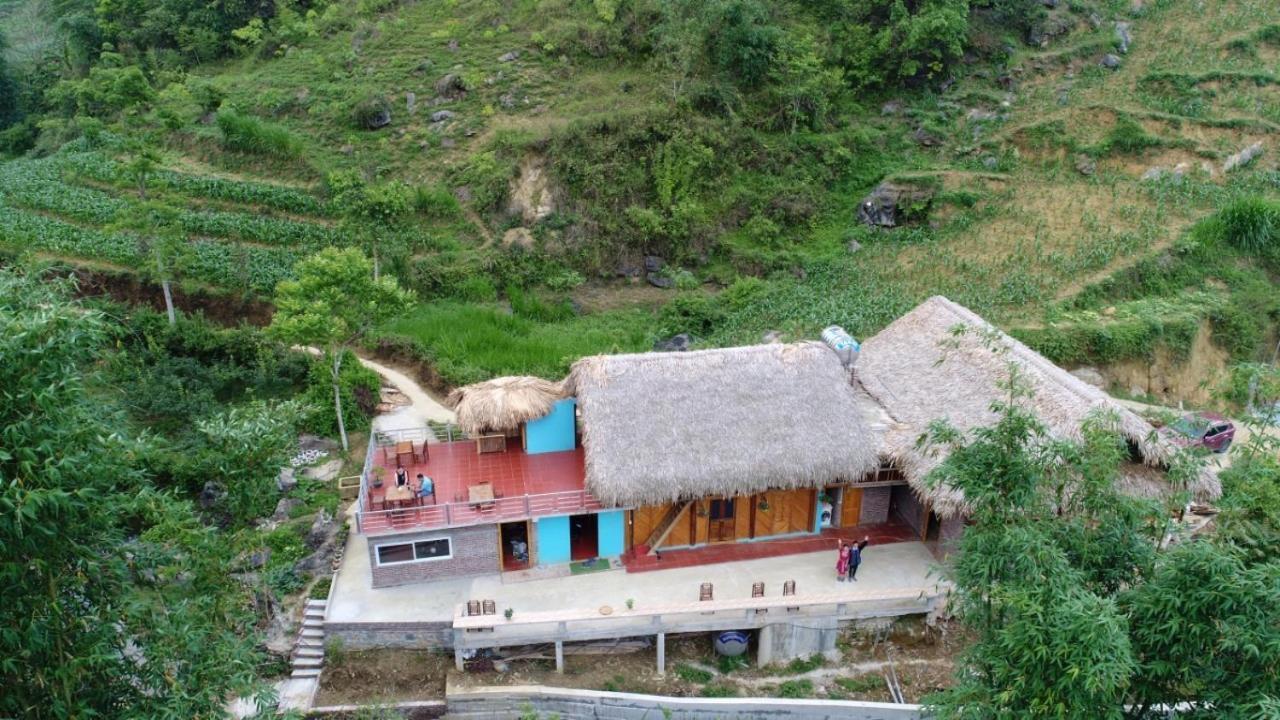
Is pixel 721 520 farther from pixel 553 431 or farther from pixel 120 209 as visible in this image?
pixel 120 209

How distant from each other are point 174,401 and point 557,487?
1302 centimetres

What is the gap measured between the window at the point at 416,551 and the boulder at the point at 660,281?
18.7 m

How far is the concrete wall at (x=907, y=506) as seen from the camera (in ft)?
63.6

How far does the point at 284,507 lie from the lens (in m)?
20.9

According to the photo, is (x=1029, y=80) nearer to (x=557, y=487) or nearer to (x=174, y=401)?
(x=557, y=487)

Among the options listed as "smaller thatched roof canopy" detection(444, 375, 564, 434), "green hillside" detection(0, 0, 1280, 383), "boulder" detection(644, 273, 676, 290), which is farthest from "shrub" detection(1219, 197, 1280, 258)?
"smaller thatched roof canopy" detection(444, 375, 564, 434)

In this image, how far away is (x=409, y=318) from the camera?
3014 cm

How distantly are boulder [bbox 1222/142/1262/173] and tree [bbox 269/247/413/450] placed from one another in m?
34.6

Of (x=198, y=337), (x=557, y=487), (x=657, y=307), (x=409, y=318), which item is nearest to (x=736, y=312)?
(x=657, y=307)

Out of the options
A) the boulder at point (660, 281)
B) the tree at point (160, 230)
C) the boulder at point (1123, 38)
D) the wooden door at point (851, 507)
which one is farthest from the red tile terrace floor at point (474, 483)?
the boulder at point (1123, 38)

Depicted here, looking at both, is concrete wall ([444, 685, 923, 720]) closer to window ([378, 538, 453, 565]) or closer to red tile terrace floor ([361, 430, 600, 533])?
window ([378, 538, 453, 565])

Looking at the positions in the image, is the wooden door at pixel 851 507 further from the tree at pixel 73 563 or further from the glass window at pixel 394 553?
the tree at pixel 73 563

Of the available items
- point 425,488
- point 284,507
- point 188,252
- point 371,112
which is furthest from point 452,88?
point 425,488

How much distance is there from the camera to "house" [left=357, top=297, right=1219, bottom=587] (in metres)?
17.3
